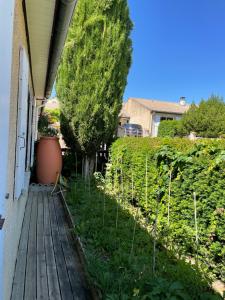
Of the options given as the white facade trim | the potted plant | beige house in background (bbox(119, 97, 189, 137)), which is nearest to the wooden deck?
the white facade trim

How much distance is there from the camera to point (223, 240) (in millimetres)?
3588

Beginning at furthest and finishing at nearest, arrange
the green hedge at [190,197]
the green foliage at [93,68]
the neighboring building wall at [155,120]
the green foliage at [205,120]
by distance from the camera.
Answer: the neighboring building wall at [155,120] → the green foliage at [205,120] → the green foliage at [93,68] → the green hedge at [190,197]

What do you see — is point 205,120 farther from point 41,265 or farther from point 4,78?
point 4,78

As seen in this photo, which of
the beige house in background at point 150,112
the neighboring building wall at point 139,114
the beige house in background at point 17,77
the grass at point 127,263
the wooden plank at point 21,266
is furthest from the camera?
the neighboring building wall at point 139,114

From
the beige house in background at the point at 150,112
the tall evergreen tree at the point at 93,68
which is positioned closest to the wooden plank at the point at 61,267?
the tall evergreen tree at the point at 93,68

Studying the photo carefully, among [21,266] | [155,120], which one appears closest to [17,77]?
[21,266]

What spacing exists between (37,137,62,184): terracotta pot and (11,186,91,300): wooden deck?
280cm

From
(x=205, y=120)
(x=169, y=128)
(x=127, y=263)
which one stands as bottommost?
(x=127, y=263)

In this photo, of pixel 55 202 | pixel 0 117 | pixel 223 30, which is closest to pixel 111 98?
pixel 55 202

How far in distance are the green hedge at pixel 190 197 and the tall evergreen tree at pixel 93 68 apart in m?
3.14

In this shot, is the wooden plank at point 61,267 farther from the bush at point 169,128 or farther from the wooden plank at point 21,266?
the bush at point 169,128

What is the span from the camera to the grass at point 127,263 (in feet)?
7.67

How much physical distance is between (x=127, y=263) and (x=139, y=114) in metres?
30.3

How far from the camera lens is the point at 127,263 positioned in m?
3.02
